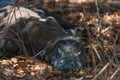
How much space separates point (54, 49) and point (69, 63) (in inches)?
16.7

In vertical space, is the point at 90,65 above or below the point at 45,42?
below

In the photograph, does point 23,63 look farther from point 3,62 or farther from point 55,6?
point 55,6

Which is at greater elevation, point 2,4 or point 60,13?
point 2,4

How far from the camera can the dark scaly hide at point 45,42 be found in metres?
5.05

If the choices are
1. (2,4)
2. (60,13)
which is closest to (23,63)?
(2,4)

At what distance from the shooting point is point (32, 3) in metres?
8.40

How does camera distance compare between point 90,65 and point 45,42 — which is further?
point 45,42

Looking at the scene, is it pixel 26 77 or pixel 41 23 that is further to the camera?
pixel 41 23

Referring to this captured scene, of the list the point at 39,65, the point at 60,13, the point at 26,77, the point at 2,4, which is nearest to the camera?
the point at 26,77

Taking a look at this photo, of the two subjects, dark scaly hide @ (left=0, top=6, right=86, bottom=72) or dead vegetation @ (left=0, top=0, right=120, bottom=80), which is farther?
dark scaly hide @ (left=0, top=6, right=86, bottom=72)

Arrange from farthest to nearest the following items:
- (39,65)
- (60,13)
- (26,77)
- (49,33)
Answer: (60,13)
(49,33)
(39,65)
(26,77)

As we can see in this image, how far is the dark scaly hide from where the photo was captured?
5.05 m

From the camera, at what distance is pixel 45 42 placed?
5688 mm

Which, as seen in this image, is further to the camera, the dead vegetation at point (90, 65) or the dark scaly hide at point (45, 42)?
the dark scaly hide at point (45, 42)
